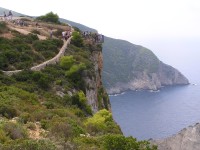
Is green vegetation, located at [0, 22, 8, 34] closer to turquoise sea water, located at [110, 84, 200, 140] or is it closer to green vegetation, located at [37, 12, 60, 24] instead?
green vegetation, located at [37, 12, 60, 24]

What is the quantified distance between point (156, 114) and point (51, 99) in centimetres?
12701

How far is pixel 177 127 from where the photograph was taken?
127 meters

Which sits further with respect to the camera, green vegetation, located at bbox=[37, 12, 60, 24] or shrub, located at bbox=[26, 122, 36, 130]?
green vegetation, located at bbox=[37, 12, 60, 24]

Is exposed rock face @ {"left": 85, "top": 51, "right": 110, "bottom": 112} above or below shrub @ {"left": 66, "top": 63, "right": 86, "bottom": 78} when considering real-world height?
below

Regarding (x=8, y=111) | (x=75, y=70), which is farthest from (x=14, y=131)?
(x=75, y=70)

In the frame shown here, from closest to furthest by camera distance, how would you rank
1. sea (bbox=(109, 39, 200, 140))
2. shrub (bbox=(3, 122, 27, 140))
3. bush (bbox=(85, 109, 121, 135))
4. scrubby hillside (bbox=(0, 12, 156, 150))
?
shrub (bbox=(3, 122, 27, 140)) < scrubby hillside (bbox=(0, 12, 156, 150)) < bush (bbox=(85, 109, 121, 135)) < sea (bbox=(109, 39, 200, 140))

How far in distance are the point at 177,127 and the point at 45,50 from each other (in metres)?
92.1

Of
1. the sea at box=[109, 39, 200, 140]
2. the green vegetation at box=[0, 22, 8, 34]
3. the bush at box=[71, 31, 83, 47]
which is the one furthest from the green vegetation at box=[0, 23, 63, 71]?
the sea at box=[109, 39, 200, 140]

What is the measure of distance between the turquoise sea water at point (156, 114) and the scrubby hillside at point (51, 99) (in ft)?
245

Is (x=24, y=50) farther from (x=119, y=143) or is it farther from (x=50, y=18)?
(x=50, y=18)

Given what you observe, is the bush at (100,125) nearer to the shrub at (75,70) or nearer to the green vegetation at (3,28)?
the shrub at (75,70)

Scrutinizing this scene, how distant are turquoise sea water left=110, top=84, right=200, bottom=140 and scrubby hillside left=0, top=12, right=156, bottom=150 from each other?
74.7 meters

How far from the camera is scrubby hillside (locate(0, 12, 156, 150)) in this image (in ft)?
47.6

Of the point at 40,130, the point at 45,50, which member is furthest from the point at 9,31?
the point at 40,130
